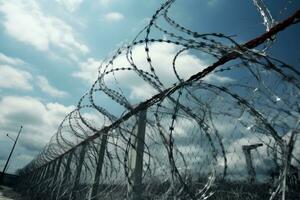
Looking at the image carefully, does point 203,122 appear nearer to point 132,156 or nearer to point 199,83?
point 199,83

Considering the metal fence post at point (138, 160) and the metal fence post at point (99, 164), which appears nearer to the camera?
the metal fence post at point (138, 160)

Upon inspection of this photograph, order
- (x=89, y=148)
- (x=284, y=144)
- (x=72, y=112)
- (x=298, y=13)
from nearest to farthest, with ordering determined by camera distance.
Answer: (x=284, y=144)
(x=298, y=13)
(x=72, y=112)
(x=89, y=148)

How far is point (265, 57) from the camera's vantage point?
207 centimetres

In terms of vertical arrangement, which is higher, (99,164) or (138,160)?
(99,164)

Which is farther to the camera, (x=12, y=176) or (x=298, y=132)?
(x=12, y=176)

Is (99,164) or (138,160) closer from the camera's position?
(138,160)

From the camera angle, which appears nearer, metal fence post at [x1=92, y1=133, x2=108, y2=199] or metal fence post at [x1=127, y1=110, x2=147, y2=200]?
metal fence post at [x1=127, y1=110, x2=147, y2=200]

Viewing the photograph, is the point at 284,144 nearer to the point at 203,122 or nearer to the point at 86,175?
the point at 203,122

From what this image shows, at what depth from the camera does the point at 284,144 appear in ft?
6.77

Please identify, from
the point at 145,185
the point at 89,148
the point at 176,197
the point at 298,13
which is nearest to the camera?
the point at 298,13

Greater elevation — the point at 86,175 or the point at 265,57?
the point at 86,175

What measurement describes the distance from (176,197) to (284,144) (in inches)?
57.7

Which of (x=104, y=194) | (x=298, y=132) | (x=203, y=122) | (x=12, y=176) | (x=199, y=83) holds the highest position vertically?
(x=12, y=176)

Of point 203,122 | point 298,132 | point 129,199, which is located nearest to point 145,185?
point 129,199
